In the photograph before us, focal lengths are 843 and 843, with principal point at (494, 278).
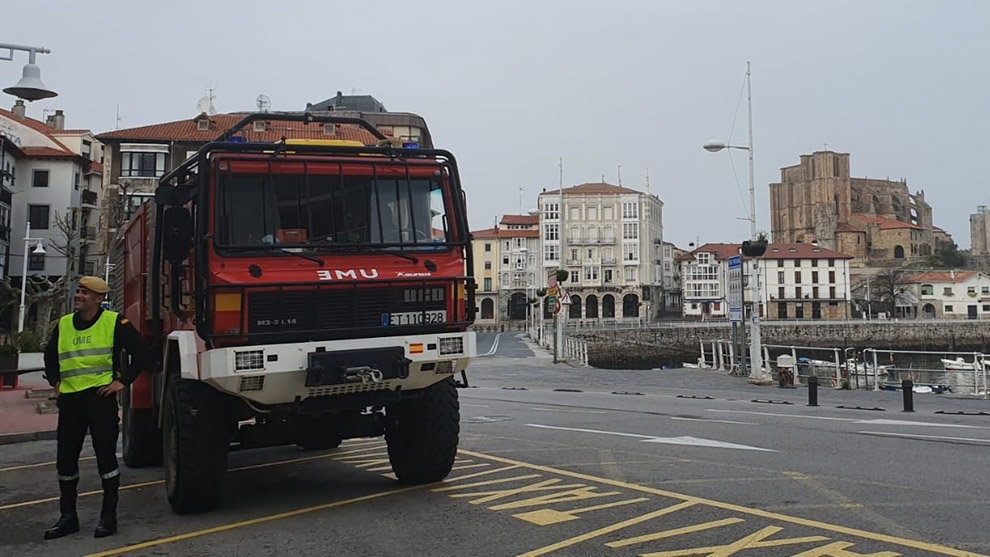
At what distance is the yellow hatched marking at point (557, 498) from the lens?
274 inches

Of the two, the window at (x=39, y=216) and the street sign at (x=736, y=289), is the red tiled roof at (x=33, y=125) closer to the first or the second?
the window at (x=39, y=216)

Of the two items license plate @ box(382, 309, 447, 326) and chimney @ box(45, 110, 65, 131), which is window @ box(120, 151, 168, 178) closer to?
chimney @ box(45, 110, 65, 131)

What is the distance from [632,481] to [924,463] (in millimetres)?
3246

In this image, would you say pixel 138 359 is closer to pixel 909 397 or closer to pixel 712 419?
pixel 712 419

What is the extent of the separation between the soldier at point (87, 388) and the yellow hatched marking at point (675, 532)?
3.86 metres

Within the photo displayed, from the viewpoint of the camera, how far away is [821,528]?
231 inches

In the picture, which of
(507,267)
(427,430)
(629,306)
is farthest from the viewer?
(507,267)

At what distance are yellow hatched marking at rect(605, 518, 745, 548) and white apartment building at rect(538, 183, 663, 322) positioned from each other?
4090 inches

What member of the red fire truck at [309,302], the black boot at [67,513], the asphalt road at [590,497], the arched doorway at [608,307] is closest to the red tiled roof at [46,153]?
the asphalt road at [590,497]

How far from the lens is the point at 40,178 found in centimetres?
6322

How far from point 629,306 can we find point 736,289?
8480cm

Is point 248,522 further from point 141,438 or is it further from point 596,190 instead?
point 596,190

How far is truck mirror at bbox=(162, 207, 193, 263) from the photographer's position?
22.7 feet

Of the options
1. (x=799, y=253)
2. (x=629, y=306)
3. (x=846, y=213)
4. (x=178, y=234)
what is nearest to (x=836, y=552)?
(x=178, y=234)
